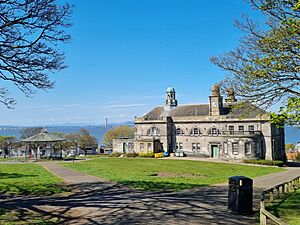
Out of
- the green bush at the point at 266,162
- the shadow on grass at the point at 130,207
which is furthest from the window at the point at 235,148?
the shadow on grass at the point at 130,207

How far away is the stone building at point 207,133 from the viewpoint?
1820 inches

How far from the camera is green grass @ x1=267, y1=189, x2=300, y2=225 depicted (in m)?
10.3

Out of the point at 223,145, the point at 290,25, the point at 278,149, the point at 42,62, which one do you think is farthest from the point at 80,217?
the point at 278,149

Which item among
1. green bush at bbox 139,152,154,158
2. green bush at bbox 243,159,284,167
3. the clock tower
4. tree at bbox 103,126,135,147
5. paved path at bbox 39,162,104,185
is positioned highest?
the clock tower

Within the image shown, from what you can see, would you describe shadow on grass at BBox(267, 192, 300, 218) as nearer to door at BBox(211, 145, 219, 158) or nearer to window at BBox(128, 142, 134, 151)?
door at BBox(211, 145, 219, 158)

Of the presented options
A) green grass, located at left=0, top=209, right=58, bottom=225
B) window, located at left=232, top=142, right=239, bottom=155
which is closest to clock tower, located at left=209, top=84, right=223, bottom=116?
window, located at left=232, top=142, right=239, bottom=155

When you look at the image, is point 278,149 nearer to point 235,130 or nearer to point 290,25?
point 235,130

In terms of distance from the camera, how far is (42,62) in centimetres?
1402

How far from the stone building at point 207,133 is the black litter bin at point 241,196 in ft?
107

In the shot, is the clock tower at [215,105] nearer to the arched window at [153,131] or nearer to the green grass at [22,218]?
the arched window at [153,131]

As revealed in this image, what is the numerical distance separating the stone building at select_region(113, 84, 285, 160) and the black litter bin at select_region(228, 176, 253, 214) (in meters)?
32.5

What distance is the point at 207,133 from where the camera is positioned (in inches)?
2044

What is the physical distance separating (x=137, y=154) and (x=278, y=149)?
22.7m

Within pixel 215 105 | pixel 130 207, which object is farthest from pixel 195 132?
pixel 130 207
